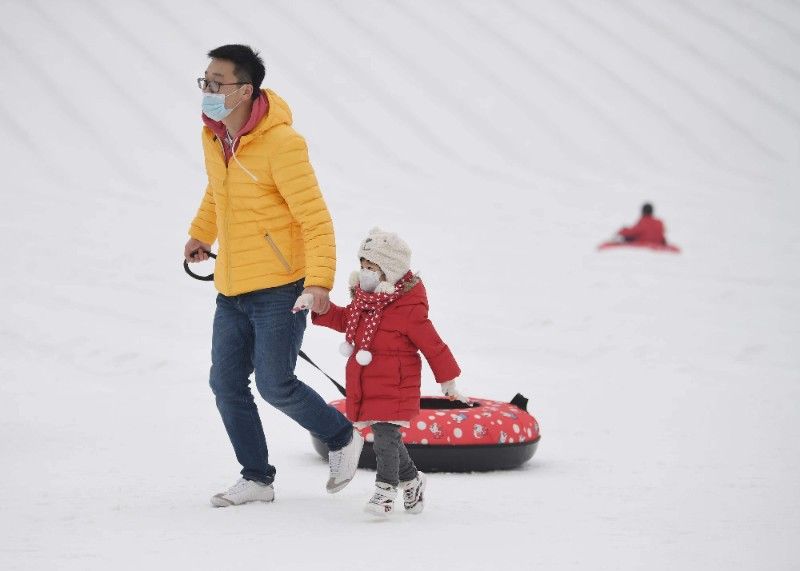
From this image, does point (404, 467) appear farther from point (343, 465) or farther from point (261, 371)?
point (261, 371)

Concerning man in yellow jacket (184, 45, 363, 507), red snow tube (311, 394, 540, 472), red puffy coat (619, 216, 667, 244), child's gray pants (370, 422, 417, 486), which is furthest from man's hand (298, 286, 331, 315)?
red puffy coat (619, 216, 667, 244)

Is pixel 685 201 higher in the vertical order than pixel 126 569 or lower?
higher

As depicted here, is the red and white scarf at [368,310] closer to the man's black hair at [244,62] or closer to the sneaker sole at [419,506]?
the sneaker sole at [419,506]

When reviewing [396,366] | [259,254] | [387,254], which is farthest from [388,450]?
[259,254]

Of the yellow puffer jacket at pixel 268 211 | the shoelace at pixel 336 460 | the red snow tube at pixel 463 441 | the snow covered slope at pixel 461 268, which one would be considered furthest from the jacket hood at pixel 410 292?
the red snow tube at pixel 463 441

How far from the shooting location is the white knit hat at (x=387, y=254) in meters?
3.66

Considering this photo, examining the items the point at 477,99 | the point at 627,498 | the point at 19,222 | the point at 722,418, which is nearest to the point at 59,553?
the point at 627,498

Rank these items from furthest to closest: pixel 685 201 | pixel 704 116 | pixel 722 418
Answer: pixel 704 116 < pixel 685 201 < pixel 722 418

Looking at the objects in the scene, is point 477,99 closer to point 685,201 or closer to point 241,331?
point 685,201

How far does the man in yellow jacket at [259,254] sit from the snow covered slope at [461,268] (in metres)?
0.30

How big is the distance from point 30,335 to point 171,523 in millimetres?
4105

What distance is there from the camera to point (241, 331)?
367 centimetres

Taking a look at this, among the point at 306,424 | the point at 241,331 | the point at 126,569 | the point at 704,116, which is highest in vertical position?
the point at 704,116

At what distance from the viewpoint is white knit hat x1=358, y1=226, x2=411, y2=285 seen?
3.66 m
